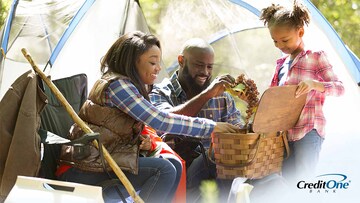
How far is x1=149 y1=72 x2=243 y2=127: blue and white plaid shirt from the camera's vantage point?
10.9 ft

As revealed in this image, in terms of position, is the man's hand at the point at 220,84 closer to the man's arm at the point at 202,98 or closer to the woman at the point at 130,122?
the man's arm at the point at 202,98

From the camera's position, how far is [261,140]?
2811mm

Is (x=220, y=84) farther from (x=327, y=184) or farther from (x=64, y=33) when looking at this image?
(x=64, y=33)

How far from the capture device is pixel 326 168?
346 centimetres

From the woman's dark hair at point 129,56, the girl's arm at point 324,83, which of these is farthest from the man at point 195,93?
the girl's arm at point 324,83

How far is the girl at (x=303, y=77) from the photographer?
2.98 meters

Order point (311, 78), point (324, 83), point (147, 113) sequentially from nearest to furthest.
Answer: point (147, 113) < point (324, 83) < point (311, 78)

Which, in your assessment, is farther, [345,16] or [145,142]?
[345,16]

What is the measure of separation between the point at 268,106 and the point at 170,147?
2.13ft

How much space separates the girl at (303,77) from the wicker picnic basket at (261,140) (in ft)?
0.25

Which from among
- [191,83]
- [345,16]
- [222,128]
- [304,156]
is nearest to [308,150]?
[304,156]

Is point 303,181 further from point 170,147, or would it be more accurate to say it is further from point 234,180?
point 170,147

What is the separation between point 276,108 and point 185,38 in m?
1.61

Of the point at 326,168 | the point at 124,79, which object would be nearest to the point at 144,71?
the point at 124,79
